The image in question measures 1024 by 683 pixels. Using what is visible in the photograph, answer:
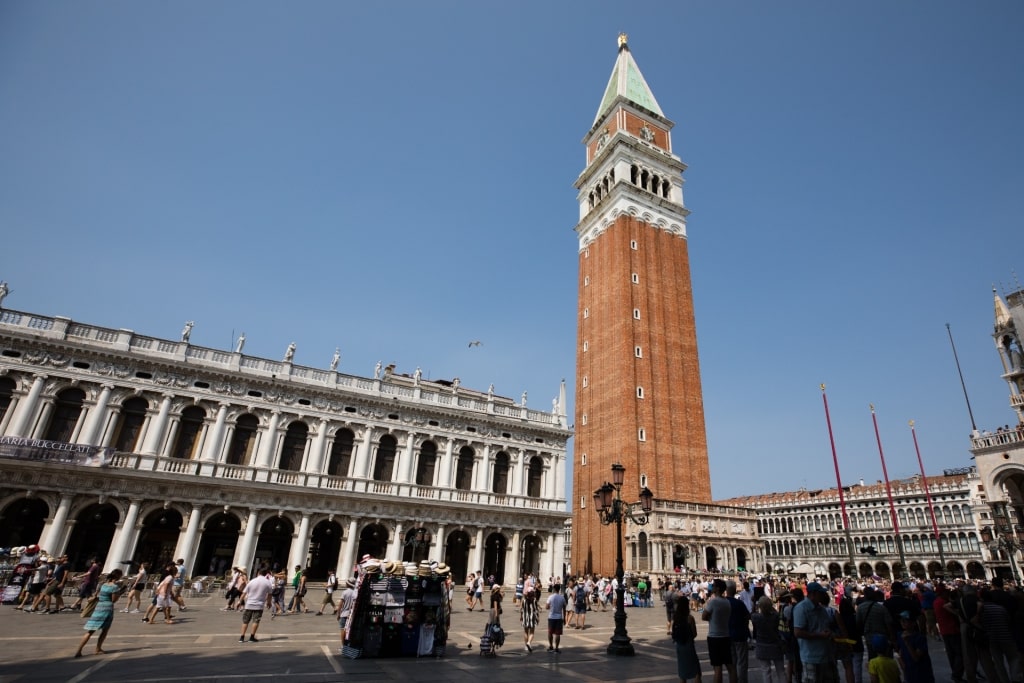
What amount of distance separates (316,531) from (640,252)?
33986 millimetres

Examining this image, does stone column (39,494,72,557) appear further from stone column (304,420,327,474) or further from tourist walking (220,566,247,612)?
stone column (304,420,327,474)

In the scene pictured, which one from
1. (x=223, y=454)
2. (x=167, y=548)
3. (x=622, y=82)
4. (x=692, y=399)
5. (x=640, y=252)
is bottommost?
(x=167, y=548)

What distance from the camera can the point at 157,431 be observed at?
1004 inches

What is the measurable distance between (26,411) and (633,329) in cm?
3766

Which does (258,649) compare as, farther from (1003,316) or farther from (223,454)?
(1003,316)

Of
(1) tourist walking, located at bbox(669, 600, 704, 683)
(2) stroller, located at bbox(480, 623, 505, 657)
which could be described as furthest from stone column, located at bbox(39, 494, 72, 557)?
(1) tourist walking, located at bbox(669, 600, 704, 683)

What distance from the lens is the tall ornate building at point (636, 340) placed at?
3934cm

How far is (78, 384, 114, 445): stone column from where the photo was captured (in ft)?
79.6

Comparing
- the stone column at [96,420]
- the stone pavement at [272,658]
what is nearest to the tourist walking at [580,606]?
the stone pavement at [272,658]

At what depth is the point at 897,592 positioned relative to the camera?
949 centimetres

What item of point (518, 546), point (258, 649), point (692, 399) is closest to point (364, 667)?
point (258, 649)

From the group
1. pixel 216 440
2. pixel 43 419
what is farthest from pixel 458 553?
pixel 43 419

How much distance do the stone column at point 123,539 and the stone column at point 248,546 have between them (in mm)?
4391

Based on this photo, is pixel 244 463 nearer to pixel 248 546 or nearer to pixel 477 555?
pixel 248 546
